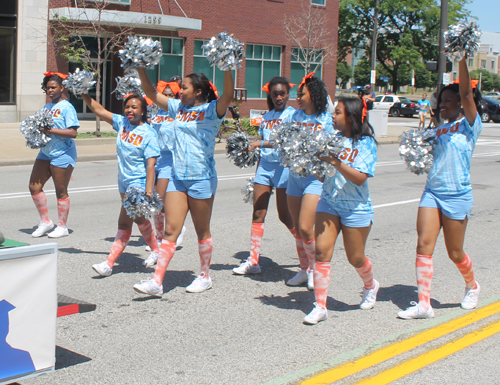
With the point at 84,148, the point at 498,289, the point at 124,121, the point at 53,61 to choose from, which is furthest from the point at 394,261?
the point at 53,61

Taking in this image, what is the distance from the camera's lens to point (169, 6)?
89.6 feet

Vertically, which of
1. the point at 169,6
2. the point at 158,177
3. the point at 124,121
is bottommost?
the point at 158,177

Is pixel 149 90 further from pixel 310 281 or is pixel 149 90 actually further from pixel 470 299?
pixel 470 299

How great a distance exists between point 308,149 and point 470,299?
2.06 m

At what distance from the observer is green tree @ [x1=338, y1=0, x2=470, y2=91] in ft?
178

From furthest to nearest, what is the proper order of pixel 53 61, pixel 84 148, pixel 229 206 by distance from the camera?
pixel 53 61 < pixel 84 148 < pixel 229 206

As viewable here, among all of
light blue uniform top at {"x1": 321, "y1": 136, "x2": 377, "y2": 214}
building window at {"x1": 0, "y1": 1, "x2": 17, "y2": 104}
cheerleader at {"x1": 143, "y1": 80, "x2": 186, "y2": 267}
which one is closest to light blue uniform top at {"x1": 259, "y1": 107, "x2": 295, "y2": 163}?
cheerleader at {"x1": 143, "y1": 80, "x2": 186, "y2": 267}

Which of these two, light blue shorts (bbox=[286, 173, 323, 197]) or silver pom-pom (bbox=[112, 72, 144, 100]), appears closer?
light blue shorts (bbox=[286, 173, 323, 197])

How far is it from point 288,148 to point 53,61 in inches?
827

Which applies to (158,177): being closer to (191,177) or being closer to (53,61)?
(191,177)

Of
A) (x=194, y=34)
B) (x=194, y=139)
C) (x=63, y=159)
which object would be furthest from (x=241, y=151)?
(x=194, y=34)

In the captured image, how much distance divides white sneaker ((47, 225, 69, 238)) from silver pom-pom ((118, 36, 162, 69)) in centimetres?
300

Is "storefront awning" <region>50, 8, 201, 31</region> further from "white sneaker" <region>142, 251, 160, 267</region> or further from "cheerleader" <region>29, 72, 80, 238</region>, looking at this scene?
→ "white sneaker" <region>142, 251, 160, 267</region>

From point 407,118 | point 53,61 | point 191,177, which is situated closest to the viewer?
point 191,177
